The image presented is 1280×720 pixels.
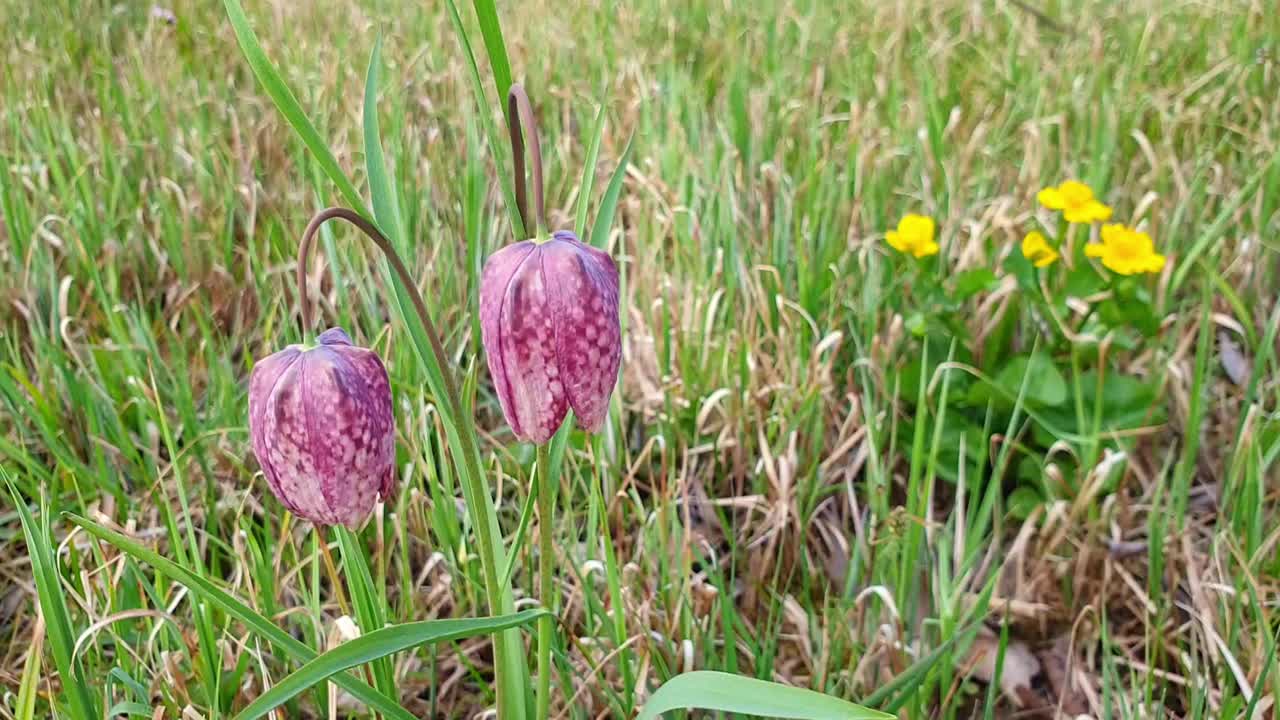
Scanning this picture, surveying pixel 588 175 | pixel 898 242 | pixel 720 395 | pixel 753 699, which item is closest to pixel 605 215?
pixel 588 175

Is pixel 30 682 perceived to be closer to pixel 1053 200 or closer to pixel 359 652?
pixel 359 652

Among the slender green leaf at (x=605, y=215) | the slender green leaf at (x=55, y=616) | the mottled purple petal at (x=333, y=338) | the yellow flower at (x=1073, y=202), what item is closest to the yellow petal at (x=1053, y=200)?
the yellow flower at (x=1073, y=202)

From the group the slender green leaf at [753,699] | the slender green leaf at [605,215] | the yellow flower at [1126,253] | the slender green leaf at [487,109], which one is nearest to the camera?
the slender green leaf at [753,699]

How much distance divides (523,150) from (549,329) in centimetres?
11

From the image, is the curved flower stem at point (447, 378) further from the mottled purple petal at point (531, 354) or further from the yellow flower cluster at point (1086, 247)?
the yellow flower cluster at point (1086, 247)

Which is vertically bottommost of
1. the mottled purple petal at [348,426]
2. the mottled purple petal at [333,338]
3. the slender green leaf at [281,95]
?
the mottled purple petal at [348,426]

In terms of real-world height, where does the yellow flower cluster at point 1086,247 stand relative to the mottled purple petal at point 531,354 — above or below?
below

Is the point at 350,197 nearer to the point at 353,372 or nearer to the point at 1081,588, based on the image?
the point at 353,372

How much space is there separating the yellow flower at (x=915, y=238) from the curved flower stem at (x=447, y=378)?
2.66 feet

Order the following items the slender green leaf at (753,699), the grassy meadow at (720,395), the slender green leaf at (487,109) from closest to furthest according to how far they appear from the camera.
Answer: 1. the slender green leaf at (753,699)
2. the slender green leaf at (487,109)
3. the grassy meadow at (720,395)

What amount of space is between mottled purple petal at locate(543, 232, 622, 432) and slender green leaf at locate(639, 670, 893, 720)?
0.58ft

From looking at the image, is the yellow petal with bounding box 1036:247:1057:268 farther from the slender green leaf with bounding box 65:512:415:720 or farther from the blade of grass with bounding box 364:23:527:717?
A: the slender green leaf with bounding box 65:512:415:720

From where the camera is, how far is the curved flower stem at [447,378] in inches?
23.7

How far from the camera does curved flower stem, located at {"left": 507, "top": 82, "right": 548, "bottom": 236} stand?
2.01 feet
